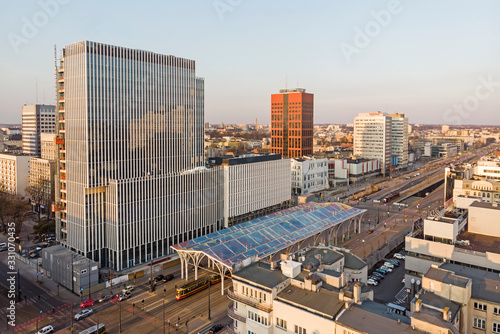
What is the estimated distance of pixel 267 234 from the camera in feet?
191

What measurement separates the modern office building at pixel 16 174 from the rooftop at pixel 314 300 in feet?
335

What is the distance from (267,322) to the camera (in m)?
35.7

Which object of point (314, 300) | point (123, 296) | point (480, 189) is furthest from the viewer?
point (480, 189)

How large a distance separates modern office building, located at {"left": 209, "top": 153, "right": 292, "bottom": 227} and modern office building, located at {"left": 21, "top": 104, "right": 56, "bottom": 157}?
335 feet

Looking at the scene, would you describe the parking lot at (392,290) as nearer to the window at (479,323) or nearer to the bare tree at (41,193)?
the window at (479,323)

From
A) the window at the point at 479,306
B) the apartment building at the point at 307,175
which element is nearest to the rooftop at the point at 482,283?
the window at the point at 479,306

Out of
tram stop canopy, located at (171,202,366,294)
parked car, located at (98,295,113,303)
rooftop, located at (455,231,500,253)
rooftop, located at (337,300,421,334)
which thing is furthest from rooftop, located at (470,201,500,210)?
parked car, located at (98,295,113,303)

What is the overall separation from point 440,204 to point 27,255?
106624mm

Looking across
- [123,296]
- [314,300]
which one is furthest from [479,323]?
[123,296]

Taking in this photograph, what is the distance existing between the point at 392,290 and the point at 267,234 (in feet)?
65.3

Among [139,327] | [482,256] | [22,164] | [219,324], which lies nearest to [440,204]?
[482,256]

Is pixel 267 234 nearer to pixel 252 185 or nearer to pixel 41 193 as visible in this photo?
pixel 252 185

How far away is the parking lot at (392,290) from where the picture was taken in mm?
49000

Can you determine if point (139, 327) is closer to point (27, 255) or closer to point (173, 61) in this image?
point (27, 255)
